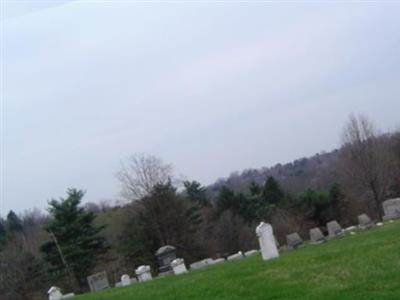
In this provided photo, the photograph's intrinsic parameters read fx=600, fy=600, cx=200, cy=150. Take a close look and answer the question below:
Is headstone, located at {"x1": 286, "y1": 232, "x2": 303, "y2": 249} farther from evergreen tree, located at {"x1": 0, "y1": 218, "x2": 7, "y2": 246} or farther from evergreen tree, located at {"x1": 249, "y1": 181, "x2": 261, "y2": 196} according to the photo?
evergreen tree, located at {"x1": 249, "y1": 181, "x2": 261, "y2": 196}

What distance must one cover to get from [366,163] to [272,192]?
16776mm

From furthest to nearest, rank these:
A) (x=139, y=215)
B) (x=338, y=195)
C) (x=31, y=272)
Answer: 1. (x=338, y=195)
2. (x=139, y=215)
3. (x=31, y=272)

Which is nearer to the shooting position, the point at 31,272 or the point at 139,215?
the point at 31,272

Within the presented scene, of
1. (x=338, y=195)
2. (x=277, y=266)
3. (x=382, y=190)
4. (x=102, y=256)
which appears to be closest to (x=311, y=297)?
(x=277, y=266)

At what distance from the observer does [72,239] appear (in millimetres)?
38469

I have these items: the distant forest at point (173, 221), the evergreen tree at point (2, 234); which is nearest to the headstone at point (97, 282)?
the distant forest at point (173, 221)

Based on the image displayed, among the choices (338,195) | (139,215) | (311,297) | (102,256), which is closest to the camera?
(311,297)

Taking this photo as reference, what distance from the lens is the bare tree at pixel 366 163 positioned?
42.4 m

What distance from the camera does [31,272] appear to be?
3684 centimetres

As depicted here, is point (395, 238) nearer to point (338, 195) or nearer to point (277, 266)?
point (277, 266)

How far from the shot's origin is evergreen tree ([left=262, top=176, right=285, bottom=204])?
57.3 meters

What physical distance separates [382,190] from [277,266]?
33606 millimetres

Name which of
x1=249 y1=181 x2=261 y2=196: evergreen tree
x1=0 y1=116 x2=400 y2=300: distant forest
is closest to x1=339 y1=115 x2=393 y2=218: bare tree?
x1=0 y1=116 x2=400 y2=300: distant forest

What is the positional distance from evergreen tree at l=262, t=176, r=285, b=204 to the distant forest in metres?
0.12
